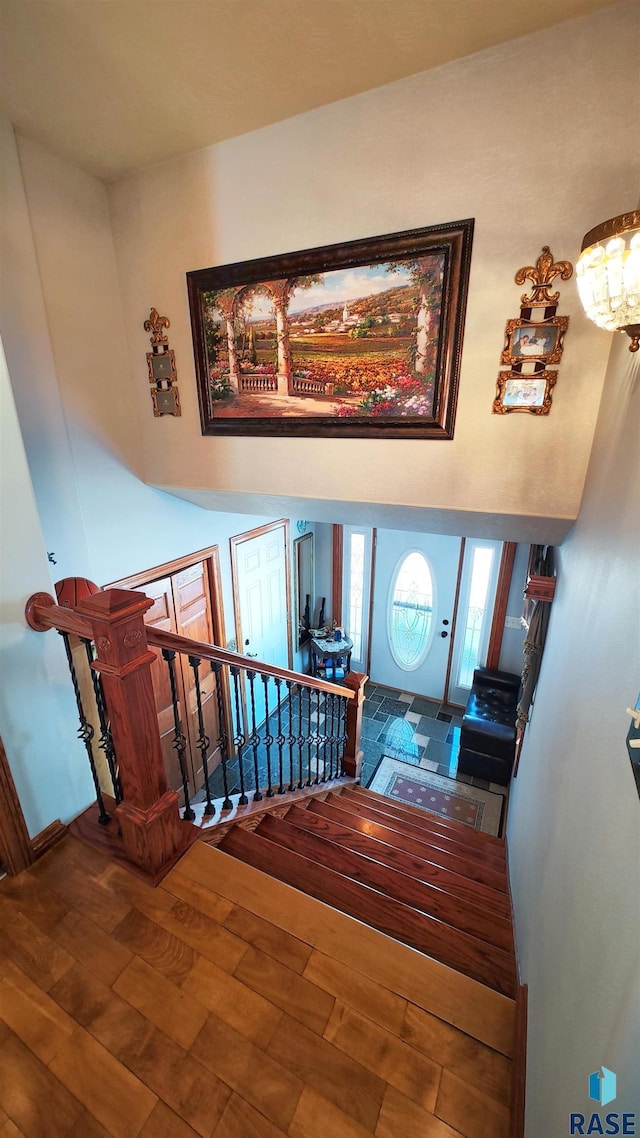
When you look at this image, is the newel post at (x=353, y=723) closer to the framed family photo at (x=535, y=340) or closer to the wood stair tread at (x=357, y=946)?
the wood stair tread at (x=357, y=946)

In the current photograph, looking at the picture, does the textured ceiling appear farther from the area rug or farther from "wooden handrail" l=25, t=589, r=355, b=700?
the area rug

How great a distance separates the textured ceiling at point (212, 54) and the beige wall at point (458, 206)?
72mm

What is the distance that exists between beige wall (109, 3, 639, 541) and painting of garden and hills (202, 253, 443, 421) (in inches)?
5.9

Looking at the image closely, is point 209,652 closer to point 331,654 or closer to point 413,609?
point 331,654

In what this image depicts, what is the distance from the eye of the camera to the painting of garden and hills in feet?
6.33

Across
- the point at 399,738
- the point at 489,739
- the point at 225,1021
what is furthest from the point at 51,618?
the point at 399,738

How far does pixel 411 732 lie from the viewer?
4.78 meters

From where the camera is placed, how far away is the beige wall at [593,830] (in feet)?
2.33

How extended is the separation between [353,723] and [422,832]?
2.46ft

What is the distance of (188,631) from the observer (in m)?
3.44

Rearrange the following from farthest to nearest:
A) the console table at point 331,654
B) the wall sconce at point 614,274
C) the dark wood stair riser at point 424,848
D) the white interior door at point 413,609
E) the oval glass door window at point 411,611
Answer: the console table at point 331,654
the oval glass door window at point 411,611
the white interior door at point 413,609
the dark wood stair riser at point 424,848
the wall sconce at point 614,274

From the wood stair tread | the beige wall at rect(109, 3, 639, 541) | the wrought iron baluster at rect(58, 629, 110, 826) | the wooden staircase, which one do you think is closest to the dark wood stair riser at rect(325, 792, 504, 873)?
the wooden staircase

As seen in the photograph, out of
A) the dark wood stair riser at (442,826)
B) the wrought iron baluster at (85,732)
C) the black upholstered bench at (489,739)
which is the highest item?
the wrought iron baluster at (85,732)

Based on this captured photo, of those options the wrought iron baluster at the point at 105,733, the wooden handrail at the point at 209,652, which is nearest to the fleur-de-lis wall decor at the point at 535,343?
the wooden handrail at the point at 209,652
